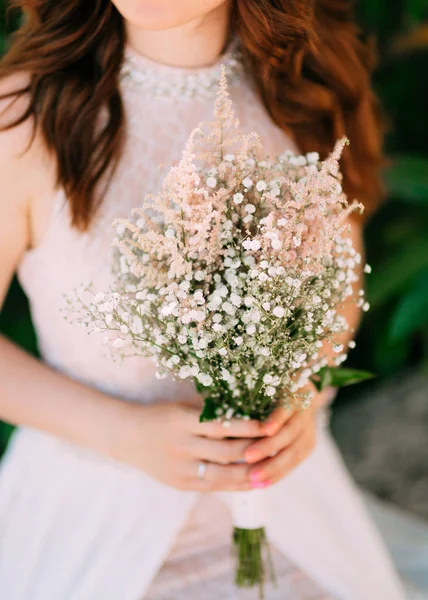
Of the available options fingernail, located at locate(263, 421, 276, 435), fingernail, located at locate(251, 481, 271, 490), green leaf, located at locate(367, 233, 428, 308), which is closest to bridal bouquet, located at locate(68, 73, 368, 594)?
fingernail, located at locate(263, 421, 276, 435)

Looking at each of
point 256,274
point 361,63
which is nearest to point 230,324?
point 256,274

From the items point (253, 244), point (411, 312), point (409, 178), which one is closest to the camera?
point (253, 244)

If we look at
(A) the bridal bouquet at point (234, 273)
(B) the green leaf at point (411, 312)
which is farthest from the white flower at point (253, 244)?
(B) the green leaf at point (411, 312)

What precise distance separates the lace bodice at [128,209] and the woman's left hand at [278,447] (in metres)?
0.27

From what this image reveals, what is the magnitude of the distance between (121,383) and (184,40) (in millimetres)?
720

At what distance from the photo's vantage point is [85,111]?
1294 mm

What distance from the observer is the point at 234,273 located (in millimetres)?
970

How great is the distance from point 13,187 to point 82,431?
1.65 ft

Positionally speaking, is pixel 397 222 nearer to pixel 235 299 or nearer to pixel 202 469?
pixel 202 469

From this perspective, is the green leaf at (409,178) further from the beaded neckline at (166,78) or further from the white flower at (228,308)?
the white flower at (228,308)

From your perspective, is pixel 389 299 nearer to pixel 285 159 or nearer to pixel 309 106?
pixel 309 106

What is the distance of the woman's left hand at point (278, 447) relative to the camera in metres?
1.19

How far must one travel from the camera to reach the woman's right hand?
3.94ft

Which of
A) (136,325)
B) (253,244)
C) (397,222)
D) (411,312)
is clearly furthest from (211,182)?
(397,222)
